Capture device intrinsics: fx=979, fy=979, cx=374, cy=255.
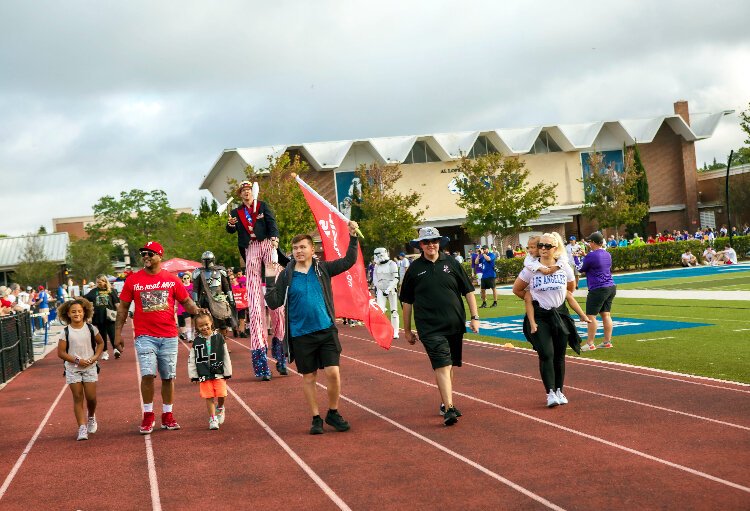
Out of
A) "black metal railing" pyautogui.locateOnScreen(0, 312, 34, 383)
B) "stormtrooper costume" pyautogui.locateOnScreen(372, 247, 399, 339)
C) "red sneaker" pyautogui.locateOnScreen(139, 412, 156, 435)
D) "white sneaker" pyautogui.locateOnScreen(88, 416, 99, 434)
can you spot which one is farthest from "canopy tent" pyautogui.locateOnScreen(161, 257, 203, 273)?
"red sneaker" pyautogui.locateOnScreen(139, 412, 156, 435)

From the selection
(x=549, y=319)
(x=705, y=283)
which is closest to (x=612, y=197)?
(x=705, y=283)

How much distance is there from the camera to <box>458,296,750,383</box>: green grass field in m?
12.2

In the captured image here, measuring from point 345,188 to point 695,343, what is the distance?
5805 cm

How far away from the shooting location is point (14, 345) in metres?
18.0

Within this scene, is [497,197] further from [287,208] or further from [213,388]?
[213,388]

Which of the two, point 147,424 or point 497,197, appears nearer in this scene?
point 147,424

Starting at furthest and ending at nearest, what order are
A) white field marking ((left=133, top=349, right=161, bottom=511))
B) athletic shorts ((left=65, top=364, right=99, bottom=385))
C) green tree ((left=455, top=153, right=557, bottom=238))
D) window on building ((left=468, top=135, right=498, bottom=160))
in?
window on building ((left=468, top=135, right=498, bottom=160)) < green tree ((left=455, top=153, right=557, bottom=238)) < athletic shorts ((left=65, top=364, right=99, bottom=385)) < white field marking ((left=133, top=349, right=161, bottom=511))

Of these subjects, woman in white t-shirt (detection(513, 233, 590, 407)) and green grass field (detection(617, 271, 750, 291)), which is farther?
green grass field (detection(617, 271, 750, 291))

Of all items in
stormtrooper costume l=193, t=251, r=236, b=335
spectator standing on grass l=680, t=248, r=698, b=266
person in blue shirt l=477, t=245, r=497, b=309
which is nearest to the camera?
stormtrooper costume l=193, t=251, r=236, b=335

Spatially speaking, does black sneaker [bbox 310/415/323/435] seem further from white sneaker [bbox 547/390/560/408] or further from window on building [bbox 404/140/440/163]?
window on building [bbox 404/140/440/163]

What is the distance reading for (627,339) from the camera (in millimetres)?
16031

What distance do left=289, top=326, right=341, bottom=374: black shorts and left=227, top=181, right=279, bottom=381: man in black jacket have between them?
3436 millimetres

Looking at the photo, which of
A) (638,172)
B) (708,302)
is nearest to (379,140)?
(638,172)

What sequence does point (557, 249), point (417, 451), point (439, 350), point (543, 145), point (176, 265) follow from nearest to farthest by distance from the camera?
point (417, 451), point (439, 350), point (557, 249), point (176, 265), point (543, 145)
